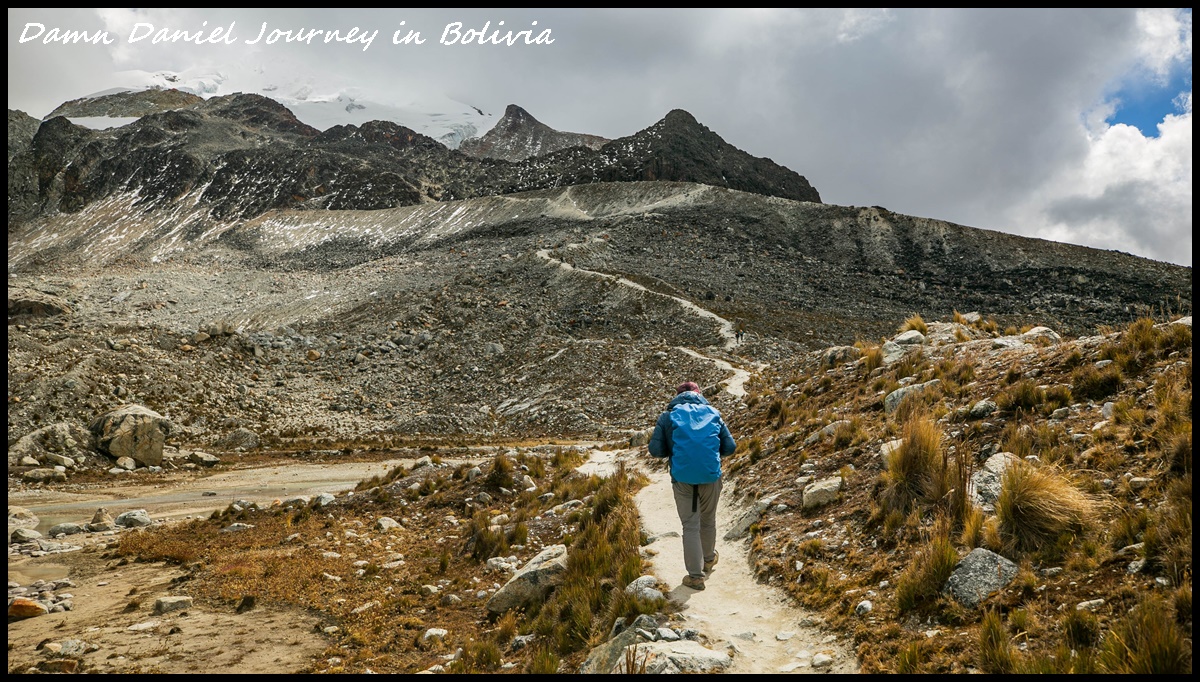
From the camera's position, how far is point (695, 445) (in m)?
7.63

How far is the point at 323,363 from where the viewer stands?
1521 inches

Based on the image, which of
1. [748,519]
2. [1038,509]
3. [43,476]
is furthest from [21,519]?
[1038,509]

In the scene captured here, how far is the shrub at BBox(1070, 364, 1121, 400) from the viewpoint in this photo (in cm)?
821

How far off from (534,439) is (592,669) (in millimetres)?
23444

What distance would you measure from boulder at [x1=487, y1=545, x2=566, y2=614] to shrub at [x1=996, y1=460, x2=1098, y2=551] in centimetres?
530

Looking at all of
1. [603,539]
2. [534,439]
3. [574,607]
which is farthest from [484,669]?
[534,439]

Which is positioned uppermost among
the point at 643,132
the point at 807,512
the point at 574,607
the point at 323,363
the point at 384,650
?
the point at 643,132

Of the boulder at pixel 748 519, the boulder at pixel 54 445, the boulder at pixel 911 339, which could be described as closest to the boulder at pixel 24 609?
the boulder at pixel 748 519

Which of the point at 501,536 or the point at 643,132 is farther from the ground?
the point at 643,132

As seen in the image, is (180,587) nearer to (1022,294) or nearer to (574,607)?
(574,607)

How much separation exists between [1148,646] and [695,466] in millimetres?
4316

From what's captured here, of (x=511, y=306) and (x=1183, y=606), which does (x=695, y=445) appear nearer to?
Result: (x=1183, y=606)

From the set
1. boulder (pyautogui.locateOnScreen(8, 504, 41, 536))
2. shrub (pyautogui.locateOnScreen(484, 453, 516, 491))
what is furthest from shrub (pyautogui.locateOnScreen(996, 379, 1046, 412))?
boulder (pyautogui.locateOnScreen(8, 504, 41, 536))

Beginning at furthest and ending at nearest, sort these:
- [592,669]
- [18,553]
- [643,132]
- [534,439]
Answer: [643,132] → [534,439] → [18,553] → [592,669]
